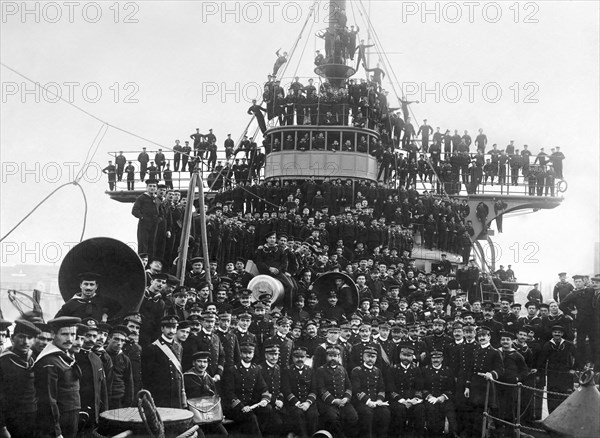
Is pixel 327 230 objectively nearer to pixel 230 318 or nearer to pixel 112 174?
→ pixel 230 318

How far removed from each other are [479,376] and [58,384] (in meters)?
5.72

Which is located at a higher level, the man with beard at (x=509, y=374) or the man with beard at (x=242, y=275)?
the man with beard at (x=242, y=275)

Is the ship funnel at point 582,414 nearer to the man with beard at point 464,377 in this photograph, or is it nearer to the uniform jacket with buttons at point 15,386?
the man with beard at point 464,377

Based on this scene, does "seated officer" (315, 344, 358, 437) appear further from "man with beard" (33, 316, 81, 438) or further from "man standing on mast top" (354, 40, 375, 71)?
"man standing on mast top" (354, 40, 375, 71)

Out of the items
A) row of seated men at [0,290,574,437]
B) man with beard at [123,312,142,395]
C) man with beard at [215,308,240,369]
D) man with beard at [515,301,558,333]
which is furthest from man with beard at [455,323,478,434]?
man with beard at [123,312,142,395]

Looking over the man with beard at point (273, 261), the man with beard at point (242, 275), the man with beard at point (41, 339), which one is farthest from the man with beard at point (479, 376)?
the man with beard at point (41, 339)

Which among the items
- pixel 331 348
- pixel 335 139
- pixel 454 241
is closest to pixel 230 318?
pixel 331 348

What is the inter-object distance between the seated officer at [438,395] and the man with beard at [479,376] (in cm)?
23

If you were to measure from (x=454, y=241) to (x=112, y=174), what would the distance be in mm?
17180

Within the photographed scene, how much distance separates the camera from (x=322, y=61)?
31359 mm

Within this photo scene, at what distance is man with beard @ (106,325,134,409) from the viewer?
27.1ft

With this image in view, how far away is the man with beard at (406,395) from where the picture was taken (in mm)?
10281

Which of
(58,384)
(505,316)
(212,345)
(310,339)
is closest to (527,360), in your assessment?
(505,316)

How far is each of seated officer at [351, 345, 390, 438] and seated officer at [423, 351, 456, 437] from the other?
0.60m
